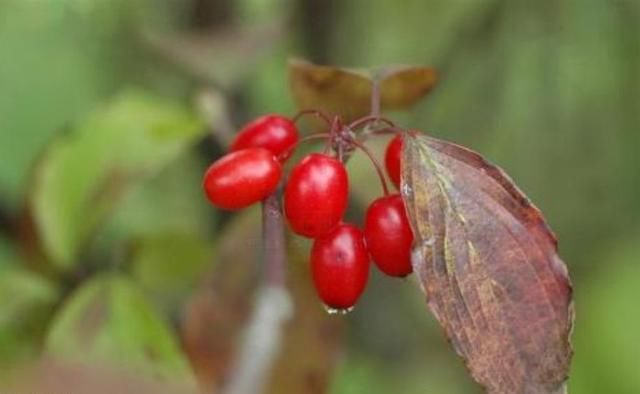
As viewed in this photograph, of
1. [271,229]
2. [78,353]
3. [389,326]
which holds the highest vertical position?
[271,229]

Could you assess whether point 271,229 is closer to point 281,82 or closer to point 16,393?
point 16,393

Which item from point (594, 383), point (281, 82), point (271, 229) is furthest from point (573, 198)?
point (271, 229)

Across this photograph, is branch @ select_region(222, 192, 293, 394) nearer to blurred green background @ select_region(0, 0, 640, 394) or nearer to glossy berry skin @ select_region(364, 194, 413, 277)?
glossy berry skin @ select_region(364, 194, 413, 277)

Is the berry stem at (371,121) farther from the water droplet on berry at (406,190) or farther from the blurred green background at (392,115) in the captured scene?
the blurred green background at (392,115)

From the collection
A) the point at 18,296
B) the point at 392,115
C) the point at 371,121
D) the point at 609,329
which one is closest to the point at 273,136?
the point at 371,121

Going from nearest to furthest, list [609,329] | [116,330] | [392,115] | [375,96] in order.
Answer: [375,96], [116,330], [392,115], [609,329]

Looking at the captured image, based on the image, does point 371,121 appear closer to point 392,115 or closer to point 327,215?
point 327,215

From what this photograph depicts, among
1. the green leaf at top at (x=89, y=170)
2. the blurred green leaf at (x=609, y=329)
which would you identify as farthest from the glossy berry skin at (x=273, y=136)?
the blurred green leaf at (x=609, y=329)
